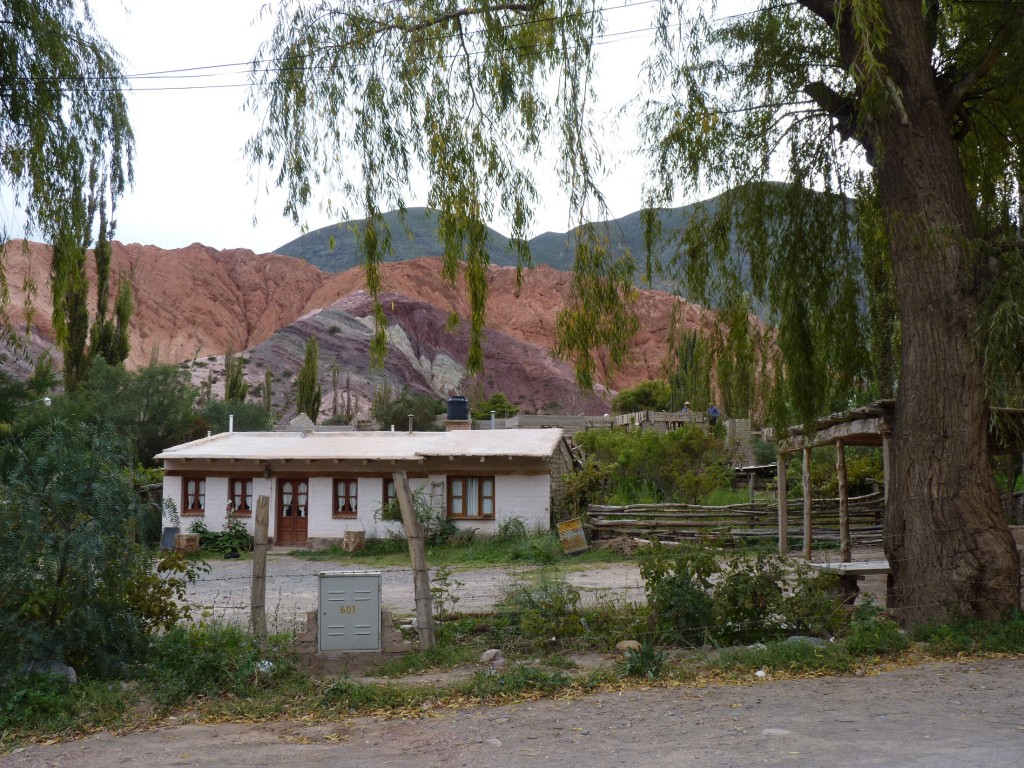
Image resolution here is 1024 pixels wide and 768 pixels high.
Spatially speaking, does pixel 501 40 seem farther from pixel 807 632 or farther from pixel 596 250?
pixel 807 632

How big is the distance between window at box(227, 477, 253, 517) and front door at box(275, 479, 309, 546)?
754 millimetres

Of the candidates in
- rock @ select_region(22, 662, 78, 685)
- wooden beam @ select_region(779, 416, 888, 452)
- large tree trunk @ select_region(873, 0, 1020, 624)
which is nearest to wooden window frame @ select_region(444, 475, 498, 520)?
wooden beam @ select_region(779, 416, 888, 452)

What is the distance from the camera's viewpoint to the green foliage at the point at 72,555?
264 inches

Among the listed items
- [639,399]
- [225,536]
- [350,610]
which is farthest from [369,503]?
[639,399]

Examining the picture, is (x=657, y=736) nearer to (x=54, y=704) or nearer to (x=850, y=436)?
(x=54, y=704)

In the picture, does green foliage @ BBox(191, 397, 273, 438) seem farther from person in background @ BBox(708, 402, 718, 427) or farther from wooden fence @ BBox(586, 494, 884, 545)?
wooden fence @ BBox(586, 494, 884, 545)

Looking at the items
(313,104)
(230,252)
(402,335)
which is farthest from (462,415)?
(230,252)

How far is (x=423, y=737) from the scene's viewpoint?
593cm

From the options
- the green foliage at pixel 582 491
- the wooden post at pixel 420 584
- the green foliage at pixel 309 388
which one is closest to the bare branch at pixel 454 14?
the wooden post at pixel 420 584

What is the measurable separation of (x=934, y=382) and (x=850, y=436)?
4.59m

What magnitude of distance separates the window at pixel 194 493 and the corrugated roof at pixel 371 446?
0.81 metres

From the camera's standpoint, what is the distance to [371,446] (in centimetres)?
2341

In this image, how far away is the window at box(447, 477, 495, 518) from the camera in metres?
21.8

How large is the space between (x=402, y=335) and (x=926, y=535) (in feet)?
272
